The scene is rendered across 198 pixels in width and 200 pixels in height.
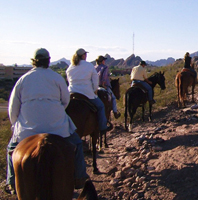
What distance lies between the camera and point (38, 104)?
3.62 meters

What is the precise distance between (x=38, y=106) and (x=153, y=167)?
12.1ft

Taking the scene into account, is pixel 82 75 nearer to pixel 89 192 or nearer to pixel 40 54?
pixel 40 54

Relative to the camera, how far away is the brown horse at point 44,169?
2.98 meters

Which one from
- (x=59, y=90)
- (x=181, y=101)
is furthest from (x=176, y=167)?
(x=181, y=101)

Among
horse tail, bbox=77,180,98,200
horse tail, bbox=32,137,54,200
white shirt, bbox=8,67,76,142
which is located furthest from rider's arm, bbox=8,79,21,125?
horse tail, bbox=77,180,98,200

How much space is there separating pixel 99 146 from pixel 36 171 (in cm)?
594

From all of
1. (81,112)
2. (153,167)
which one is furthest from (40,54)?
(153,167)

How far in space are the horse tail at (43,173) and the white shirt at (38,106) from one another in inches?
24.7

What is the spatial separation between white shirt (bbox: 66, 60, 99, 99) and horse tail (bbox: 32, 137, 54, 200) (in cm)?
331

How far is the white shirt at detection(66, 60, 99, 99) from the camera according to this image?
6.18 m

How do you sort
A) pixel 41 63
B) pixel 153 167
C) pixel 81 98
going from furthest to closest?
pixel 153 167, pixel 81 98, pixel 41 63

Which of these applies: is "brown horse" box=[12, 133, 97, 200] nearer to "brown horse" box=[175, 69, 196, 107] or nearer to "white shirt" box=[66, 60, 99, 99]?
"white shirt" box=[66, 60, 99, 99]

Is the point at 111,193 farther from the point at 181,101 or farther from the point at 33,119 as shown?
the point at 181,101

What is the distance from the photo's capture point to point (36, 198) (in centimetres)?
299
